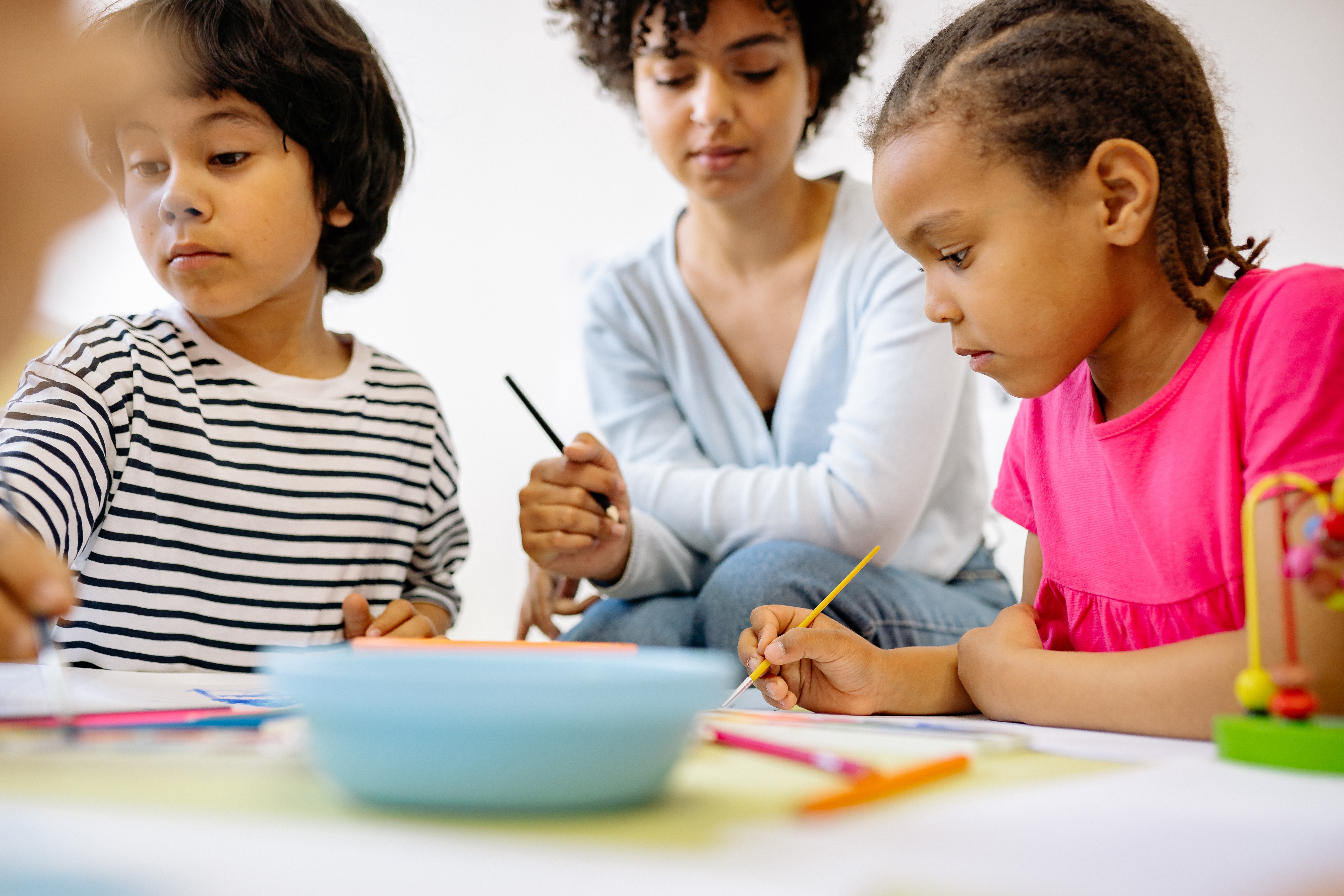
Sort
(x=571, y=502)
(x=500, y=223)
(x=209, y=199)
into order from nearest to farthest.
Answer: (x=209, y=199), (x=571, y=502), (x=500, y=223)

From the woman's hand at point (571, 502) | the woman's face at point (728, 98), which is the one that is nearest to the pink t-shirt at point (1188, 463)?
the woman's hand at point (571, 502)

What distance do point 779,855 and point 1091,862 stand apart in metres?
0.09

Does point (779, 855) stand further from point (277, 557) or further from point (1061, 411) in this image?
point (277, 557)

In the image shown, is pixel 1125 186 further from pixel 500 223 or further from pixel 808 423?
pixel 500 223

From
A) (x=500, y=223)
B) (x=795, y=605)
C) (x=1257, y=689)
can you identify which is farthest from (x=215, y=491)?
(x=500, y=223)

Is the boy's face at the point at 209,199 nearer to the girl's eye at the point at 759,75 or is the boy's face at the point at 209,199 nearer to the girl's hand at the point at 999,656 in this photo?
the girl's eye at the point at 759,75

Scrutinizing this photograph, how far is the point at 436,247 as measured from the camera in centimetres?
252

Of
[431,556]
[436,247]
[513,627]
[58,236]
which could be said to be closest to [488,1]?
[436,247]

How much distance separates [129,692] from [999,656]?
22.6 inches

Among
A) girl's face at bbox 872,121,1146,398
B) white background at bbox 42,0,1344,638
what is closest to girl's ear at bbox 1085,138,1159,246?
girl's face at bbox 872,121,1146,398

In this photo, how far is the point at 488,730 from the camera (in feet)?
0.94

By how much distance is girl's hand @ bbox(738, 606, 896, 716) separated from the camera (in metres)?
0.71

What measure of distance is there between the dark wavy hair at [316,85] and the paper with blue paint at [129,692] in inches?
15.8

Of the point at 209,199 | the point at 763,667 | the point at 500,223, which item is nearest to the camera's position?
the point at 763,667
